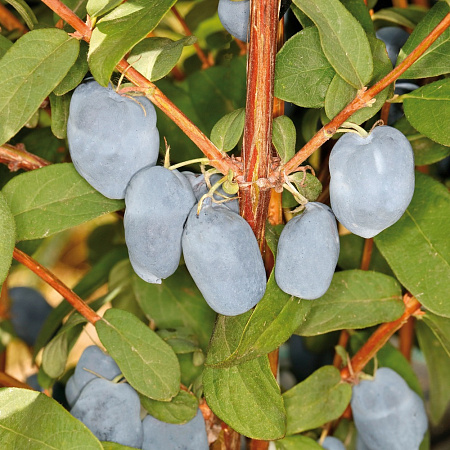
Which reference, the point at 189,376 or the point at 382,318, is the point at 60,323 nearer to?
the point at 189,376

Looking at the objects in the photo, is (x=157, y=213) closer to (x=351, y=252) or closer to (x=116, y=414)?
(x=116, y=414)

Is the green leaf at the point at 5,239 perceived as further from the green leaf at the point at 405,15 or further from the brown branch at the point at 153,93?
the green leaf at the point at 405,15

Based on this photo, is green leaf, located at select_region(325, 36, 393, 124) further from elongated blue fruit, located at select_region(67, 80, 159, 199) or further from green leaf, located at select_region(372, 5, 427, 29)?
green leaf, located at select_region(372, 5, 427, 29)

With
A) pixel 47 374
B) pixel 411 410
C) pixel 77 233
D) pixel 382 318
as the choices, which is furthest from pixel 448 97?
pixel 77 233

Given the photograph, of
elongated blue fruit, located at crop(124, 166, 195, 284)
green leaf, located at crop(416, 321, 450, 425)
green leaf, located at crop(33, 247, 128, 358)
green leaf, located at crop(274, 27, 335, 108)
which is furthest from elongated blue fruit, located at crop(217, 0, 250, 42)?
green leaf, located at crop(416, 321, 450, 425)

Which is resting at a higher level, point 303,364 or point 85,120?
point 85,120

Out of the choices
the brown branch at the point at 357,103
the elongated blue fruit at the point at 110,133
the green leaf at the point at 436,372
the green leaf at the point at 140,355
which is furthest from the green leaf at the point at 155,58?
the green leaf at the point at 436,372
